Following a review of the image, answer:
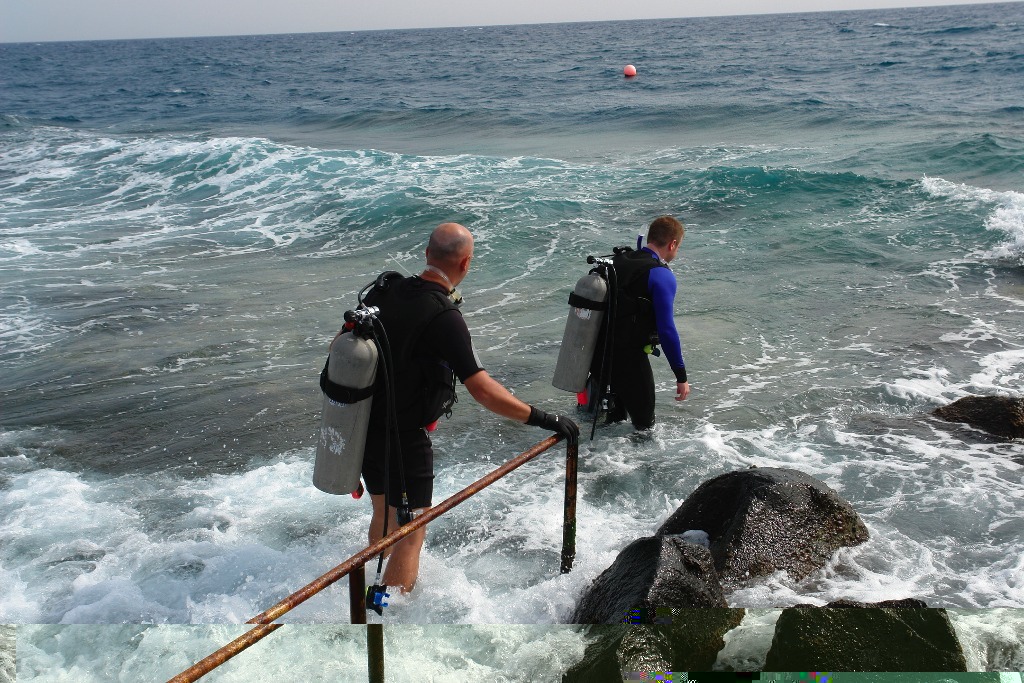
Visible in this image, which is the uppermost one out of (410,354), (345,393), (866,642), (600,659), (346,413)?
(410,354)

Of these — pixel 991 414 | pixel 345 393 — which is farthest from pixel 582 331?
pixel 991 414

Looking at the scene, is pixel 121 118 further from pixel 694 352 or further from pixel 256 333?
pixel 694 352

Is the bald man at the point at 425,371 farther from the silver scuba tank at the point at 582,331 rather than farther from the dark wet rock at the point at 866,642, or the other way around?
the silver scuba tank at the point at 582,331

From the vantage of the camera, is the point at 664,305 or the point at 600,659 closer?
the point at 600,659

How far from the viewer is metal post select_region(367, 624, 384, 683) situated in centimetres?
290

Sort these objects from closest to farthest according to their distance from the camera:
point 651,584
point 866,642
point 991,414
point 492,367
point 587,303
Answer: point 866,642 → point 651,584 → point 587,303 → point 991,414 → point 492,367

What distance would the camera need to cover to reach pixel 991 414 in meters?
6.61

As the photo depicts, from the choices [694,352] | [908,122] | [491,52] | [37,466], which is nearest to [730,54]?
[491,52]

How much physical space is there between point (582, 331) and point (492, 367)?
3.15 m

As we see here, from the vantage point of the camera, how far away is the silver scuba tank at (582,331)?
17.3 feet

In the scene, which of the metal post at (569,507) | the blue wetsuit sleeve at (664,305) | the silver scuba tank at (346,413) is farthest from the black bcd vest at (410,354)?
the blue wetsuit sleeve at (664,305)

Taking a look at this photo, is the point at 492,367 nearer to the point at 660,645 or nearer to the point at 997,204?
the point at 660,645

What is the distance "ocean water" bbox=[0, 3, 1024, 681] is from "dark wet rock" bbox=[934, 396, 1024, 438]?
0.64 feet

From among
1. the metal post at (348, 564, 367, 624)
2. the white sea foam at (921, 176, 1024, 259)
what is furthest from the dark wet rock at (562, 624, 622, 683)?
the white sea foam at (921, 176, 1024, 259)
